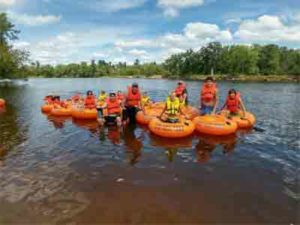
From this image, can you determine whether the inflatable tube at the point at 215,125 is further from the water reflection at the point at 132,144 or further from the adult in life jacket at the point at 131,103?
the adult in life jacket at the point at 131,103

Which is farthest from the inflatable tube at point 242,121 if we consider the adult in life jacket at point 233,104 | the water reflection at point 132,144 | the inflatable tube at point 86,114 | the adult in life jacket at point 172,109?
the inflatable tube at point 86,114

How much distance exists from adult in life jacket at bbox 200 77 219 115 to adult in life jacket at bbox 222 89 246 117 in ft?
1.55

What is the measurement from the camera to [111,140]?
1100 cm

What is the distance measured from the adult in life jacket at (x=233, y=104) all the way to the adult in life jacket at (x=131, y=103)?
365 cm

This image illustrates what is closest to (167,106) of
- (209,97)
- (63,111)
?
(209,97)

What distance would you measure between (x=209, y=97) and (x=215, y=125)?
1.77 metres

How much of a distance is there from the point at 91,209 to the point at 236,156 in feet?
16.6

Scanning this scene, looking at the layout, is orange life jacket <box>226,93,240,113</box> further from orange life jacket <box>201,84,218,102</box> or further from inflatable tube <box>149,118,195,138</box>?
inflatable tube <box>149,118,195,138</box>

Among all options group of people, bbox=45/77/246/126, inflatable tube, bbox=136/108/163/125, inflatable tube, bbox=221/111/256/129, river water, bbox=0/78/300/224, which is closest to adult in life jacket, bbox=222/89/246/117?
group of people, bbox=45/77/246/126

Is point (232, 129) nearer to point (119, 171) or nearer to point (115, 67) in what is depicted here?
point (119, 171)

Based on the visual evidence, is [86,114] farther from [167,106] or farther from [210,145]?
[210,145]

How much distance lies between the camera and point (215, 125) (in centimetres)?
1103

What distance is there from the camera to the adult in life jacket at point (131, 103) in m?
13.0

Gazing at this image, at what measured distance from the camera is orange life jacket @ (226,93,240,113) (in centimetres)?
1221
